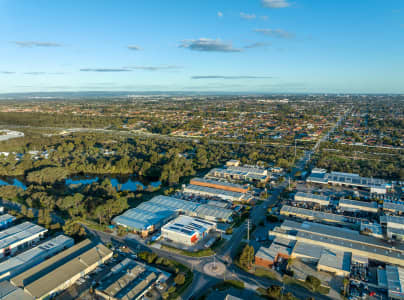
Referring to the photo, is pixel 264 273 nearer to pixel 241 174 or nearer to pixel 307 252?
pixel 307 252

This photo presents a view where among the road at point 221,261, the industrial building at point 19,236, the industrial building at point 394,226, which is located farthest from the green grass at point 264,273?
the industrial building at point 19,236

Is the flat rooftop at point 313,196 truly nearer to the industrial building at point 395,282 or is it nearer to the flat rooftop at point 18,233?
the industrial building at point 395,282

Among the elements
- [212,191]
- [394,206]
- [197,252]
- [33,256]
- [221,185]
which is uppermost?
[221,185]

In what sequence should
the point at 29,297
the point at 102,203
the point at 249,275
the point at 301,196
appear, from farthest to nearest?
the point at 301,196 → the point at 102,203 → the point at 249,275 → the point at 29,297

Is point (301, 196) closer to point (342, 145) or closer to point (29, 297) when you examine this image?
point (29, 297)

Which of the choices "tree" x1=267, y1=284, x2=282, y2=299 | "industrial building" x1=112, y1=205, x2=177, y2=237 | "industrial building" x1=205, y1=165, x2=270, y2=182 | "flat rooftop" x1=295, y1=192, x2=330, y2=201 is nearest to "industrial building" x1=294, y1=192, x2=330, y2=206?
"flat rooftop" x1=295, y1=192, x2=330, y2=201

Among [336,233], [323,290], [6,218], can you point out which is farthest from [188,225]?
[6,218]

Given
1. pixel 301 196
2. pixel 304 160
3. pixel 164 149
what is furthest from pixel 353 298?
pixel 164 149
